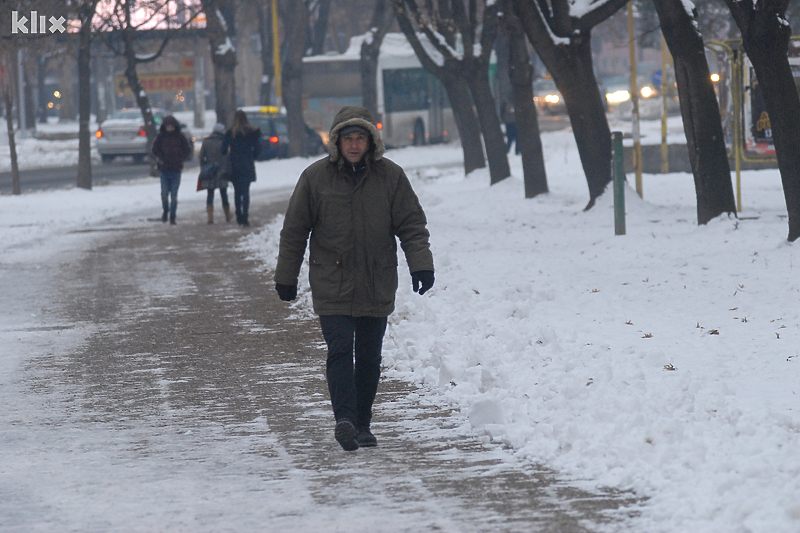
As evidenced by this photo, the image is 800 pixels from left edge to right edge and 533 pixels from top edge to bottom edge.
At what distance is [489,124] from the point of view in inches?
833

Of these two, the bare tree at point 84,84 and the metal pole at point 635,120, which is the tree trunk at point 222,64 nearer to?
the bare tree at point 84,84

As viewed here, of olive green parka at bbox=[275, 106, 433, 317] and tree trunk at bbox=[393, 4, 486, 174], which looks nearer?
olive green parka at bbox=[275, 106, 433, 317]

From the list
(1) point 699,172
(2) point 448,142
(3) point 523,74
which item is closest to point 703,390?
(1) point 699,172

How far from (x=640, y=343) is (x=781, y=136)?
4322mm

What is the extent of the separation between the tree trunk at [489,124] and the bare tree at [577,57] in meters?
5.46

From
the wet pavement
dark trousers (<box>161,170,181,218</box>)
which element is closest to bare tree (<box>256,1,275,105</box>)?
dark trousers (<box>161,170,181,218</box>)

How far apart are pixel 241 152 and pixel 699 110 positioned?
664 cm

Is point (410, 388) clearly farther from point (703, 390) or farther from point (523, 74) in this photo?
point (523, 74)

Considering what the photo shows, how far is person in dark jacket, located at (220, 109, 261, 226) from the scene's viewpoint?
16.5m

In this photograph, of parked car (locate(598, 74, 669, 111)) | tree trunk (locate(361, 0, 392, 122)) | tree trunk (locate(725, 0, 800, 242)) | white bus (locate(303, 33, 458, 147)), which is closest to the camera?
tree trunk (locate(725, 0, 800, 242))

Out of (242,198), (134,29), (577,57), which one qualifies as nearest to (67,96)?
(134,29)

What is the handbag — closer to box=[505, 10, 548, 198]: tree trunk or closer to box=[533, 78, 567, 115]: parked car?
box=[505, 10, 548, 198]: tree trunk

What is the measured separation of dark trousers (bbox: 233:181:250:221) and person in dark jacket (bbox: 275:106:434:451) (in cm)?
1105

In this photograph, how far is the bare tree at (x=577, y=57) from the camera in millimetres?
15133
